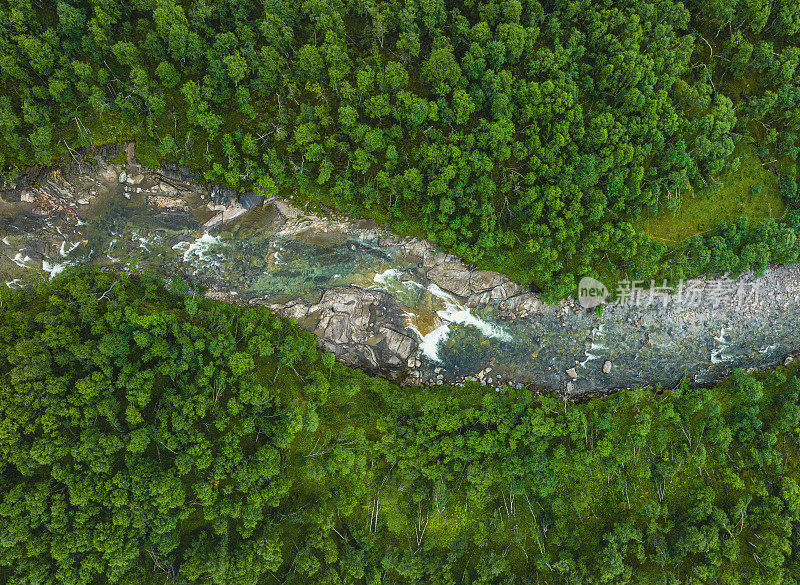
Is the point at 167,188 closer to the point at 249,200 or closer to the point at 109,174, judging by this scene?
the point at 109,174

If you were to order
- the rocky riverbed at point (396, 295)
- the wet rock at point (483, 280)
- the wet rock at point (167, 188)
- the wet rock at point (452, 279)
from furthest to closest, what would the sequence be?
the wet rock at point (452, 279) → the wet rock at point (483, 280) → the rocky riverbed at point (396, 295) → the wet rock at point (167, 188)

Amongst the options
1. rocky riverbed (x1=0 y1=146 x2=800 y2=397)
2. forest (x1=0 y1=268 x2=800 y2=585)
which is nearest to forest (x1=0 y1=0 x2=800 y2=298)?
rocky riverbed (x1=0 y1=146 x2=800 y2=397)

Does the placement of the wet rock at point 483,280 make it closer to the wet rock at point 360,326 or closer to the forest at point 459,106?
the forest at point 459,106

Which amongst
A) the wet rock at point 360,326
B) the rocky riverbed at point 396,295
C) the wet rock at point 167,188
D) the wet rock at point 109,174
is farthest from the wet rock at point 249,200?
the wet rock at point 109,174

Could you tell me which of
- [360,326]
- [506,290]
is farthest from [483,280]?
[360,326]

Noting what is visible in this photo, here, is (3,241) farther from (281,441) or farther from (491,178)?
(491,178)
